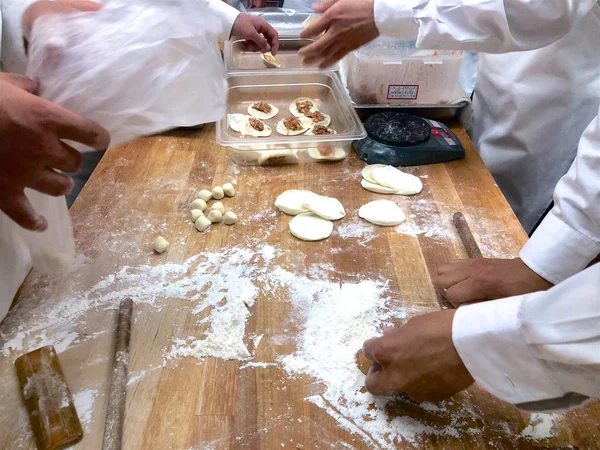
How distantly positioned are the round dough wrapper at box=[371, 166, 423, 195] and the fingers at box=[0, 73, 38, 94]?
0.79m

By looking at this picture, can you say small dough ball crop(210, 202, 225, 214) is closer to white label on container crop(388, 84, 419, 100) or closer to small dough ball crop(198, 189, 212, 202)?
small dough ball crop(198, 189, 212, 202)

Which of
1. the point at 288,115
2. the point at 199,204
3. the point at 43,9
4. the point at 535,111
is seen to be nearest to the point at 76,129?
the point at 43,9

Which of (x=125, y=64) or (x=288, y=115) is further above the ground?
(x=125, y=64)

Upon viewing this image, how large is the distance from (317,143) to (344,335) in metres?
0.60

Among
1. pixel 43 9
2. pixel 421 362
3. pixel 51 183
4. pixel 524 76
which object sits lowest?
pixel 421 362

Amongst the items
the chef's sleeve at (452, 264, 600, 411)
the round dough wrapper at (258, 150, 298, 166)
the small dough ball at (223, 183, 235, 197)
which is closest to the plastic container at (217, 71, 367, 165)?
the round dough wrapper at (258, 150, 298, 166)

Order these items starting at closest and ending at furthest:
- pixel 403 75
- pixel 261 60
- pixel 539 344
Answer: pixel 539 344 < pixel 403 75 < pixel 261 60

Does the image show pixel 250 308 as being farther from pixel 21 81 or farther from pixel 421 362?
pixel 21 81

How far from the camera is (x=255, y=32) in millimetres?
1229

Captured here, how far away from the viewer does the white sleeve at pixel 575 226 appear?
2.46ft

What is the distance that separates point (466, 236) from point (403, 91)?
0.56 m

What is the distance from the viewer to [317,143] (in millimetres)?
1225

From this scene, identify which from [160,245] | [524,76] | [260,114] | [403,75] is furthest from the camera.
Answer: [260,114]

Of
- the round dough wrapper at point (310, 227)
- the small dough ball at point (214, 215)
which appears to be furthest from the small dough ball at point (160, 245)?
the round dough wrapper at point (310, 227)
